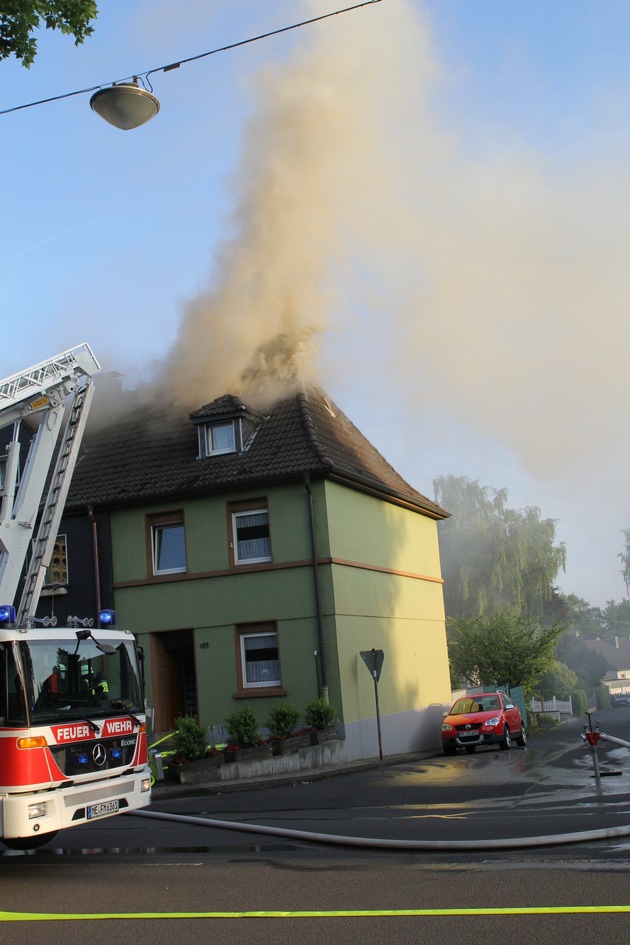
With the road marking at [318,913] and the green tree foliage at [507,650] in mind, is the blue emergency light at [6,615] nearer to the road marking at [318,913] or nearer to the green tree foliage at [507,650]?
the road marking at [318,913]

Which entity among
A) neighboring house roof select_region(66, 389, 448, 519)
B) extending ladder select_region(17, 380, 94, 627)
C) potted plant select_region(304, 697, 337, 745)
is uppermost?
neighboring house roof select_region(66, 389, 448, 519)

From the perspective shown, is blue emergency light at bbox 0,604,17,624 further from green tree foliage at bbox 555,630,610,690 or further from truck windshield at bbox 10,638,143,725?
green tree foliage at bbox 555,630,610,690

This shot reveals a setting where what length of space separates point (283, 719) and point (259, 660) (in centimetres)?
322

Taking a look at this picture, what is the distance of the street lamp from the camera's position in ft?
36.4

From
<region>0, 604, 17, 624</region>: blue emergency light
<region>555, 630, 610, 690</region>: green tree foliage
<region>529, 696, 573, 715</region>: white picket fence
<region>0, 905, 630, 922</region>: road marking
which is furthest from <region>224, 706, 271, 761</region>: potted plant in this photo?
<region>555, 630, 610, 690</region>: green tree foliage

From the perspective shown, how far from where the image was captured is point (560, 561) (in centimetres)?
5175

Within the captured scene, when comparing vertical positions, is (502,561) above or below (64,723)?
above

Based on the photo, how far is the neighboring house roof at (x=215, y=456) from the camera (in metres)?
23.9

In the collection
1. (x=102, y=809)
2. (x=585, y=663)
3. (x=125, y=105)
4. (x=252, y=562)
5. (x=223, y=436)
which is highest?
(x=125, y=105)

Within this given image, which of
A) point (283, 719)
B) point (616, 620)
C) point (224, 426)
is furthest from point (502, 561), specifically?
point (616, 620)

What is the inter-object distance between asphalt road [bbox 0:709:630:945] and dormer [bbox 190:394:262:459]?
41.0 feet

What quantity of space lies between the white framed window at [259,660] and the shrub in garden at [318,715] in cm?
184

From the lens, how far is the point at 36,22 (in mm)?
9984

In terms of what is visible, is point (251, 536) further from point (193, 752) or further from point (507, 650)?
point (507, 650)
